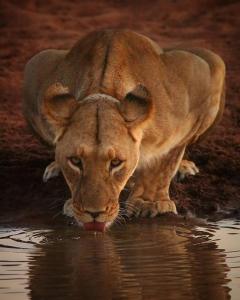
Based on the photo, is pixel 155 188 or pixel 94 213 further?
pixel 155 188

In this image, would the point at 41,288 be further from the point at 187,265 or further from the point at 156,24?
the point at 156,24

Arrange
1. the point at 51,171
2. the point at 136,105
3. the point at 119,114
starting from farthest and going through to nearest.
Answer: the point at 51,171 < the point at 136,105 < the point at 119,114

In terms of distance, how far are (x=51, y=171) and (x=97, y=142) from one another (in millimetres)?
2118

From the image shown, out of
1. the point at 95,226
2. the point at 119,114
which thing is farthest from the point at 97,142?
the point at 95,226

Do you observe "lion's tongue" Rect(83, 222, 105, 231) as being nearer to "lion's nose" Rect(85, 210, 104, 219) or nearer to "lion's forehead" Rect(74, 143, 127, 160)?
"lion's nose" Rect(85, 210, 104, 219)

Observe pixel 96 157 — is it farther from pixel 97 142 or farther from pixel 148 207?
pixel 148 207

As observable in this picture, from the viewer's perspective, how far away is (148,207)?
8383 millimetres

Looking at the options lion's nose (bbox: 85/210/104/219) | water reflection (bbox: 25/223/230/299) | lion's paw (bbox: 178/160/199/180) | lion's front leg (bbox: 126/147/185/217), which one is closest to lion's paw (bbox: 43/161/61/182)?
lion's front leg (bbox: 126/147/185/217)

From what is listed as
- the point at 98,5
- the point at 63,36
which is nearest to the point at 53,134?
the point at 63,36

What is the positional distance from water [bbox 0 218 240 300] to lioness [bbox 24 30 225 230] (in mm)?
288

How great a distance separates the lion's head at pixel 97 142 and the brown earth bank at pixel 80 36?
1.23 meters

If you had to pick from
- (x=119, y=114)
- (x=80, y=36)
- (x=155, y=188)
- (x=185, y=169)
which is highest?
(x=80, y=36)

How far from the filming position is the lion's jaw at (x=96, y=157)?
6984 mm

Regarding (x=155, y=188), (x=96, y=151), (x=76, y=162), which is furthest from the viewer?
(x=155, y=188)
